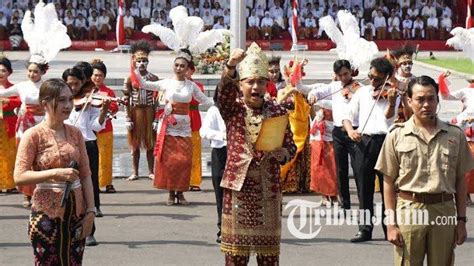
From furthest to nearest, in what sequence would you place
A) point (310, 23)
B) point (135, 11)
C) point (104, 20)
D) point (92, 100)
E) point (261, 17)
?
point (135, 11), point (261, 17), point (310, 23), point (104, 20), point (92, 100)

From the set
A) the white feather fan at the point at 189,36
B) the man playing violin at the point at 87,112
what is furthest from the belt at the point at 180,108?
the man playing violin at the point at 87,112

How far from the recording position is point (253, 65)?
769cm

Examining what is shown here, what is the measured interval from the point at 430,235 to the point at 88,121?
15.9 feet

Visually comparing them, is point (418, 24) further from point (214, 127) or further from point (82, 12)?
point (214, 127)

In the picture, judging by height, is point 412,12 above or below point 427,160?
below

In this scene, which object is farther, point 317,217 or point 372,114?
point 317,217

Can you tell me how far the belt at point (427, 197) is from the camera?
276 inches

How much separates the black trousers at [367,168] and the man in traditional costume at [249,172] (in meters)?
2.73

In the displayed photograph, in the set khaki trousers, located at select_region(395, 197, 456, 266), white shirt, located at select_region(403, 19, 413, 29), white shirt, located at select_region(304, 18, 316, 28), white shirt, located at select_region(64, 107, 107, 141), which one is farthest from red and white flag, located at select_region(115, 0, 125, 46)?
khaki trousers, located at select_region(395, 197, 456, 266)

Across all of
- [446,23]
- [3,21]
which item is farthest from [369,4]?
[3,21]

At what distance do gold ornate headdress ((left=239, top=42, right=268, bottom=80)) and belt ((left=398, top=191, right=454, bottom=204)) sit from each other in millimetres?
1269

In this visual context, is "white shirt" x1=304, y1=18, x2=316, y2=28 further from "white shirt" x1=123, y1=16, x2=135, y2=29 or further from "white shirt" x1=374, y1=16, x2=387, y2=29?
"white shirt" x1=123, y1=16, x2=135, y2=29

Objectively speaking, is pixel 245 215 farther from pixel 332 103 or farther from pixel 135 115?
pixel 135 115

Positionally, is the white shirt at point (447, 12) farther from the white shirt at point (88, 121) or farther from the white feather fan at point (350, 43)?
the white shirt at point (88, 121)
